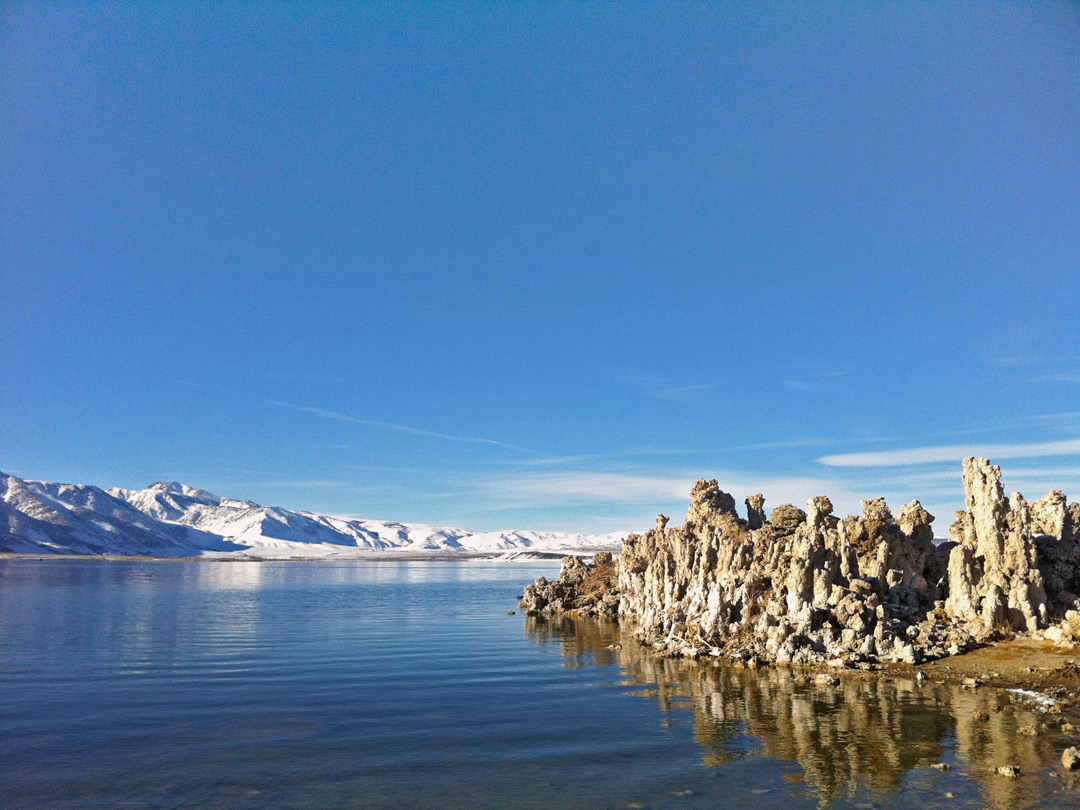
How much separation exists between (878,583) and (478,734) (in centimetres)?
3319

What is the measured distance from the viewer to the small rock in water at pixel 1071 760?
76.8 feet

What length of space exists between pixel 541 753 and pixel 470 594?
10954cm

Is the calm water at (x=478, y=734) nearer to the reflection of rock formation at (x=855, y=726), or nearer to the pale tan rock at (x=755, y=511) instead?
the reflection of rock formation at (x=855, y=726)

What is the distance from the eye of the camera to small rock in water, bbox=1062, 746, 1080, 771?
76.8 ft

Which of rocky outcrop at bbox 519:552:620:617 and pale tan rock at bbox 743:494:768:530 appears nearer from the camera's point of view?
pale tan rock at bbox 743:494:768:530

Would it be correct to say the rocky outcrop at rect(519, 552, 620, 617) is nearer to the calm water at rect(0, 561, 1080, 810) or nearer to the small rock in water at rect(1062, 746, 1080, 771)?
the calm water at rect(0, 561, 1080, 810)

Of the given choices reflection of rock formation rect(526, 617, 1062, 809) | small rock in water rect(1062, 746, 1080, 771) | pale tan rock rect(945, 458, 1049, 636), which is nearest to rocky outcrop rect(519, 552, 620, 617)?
reflection of rock formation rect(526, 617, 1062, 809)

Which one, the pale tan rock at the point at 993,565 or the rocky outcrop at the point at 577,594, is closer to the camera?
the pale tan rock at the point at 993,565

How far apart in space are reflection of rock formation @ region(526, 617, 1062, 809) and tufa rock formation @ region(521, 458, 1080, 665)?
4811mm

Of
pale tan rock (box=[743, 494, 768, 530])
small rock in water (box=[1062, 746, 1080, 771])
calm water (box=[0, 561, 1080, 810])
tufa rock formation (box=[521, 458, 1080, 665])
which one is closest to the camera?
calm water (box=[0, 561, 1080, 810])

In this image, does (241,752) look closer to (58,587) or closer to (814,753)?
(814,753)

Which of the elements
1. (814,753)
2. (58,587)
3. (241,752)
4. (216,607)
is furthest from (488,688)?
(58,587)

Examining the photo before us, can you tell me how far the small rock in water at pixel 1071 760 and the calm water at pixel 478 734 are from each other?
24.5 inches

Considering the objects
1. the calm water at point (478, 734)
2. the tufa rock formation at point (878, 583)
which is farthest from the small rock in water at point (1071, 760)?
the tufa rock formation at point (878, 583)
